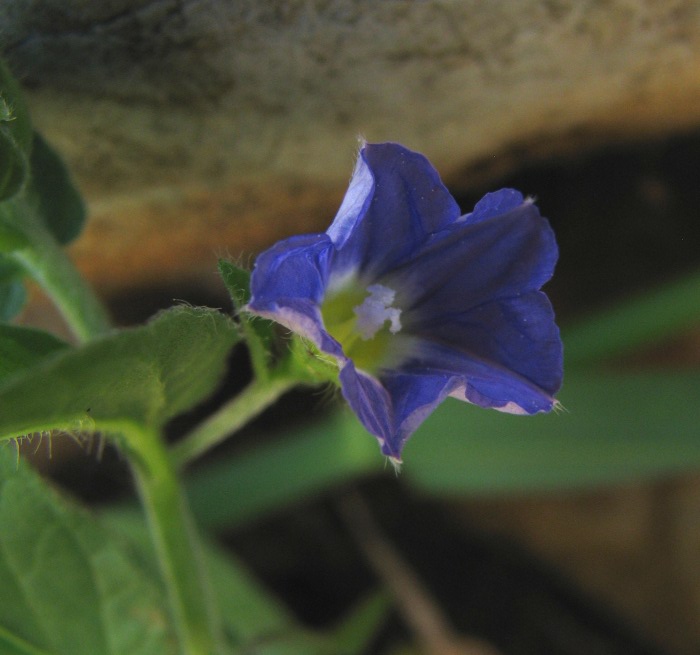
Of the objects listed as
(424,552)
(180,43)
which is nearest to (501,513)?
(424,552)

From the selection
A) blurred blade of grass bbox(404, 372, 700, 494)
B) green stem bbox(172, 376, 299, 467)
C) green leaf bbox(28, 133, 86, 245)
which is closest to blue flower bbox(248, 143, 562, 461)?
green stem bbox(172, 376, 299, 467)

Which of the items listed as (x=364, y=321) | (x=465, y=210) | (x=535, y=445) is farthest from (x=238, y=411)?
(x=535, y=445)

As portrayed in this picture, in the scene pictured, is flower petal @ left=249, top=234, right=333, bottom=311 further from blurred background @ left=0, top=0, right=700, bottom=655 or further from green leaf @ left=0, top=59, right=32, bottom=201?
green leaf @ left=0, top=59, right=32, bottom=201

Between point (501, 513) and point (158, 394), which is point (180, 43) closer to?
point (158, 394)

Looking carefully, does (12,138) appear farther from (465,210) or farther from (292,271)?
(465,210)

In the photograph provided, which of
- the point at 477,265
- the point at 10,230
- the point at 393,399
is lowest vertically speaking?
the point at 393,399

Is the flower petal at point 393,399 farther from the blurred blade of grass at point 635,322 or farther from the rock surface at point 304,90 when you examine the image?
the blurred blade of grass at point 635,322
